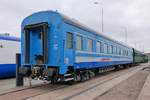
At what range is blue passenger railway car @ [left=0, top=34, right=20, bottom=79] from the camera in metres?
15.1

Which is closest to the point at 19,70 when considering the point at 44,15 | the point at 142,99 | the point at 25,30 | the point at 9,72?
the point at 25,30

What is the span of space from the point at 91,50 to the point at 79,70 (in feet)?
6.12

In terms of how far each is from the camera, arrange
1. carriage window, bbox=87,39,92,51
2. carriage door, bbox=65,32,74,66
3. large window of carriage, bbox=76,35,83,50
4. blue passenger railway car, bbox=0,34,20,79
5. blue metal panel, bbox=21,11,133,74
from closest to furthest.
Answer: blue metal panel, bbox=21,11,133,74
carriage door, bbox=65,32,74,66
large window of carriage, bbox=76,35,83,50
carriage window, bbox=87,39,92,51
blue passenger railway car, bbox=0,34,20,79

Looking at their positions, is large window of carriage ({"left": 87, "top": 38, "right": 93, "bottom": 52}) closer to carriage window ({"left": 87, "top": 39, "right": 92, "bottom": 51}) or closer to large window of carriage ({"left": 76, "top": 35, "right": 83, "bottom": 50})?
carriage window ({"left": 87, "top": 39, "right": 92, "bottom": 51})

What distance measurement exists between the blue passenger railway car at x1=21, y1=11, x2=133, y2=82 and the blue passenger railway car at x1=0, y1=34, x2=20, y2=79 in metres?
3.64

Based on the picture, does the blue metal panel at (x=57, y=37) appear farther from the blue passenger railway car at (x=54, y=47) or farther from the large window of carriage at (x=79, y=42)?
the large window of carriage at (x=79, y=42)

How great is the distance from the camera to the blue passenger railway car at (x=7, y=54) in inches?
593

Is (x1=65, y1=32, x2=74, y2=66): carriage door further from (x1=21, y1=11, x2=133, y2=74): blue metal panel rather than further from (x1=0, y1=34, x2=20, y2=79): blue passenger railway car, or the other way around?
(x1=0, y1=34, x2=20, y2=79): blue passenger railway car

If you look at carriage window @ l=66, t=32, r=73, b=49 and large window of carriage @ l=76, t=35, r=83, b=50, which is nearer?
carriage window @ l=66, t=32, r=73, b=49

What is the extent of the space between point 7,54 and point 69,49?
6.06 meters

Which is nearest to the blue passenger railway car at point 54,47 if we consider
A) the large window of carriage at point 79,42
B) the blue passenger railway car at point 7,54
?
the large window of carriage at point 79,42

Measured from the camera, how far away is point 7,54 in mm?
15508

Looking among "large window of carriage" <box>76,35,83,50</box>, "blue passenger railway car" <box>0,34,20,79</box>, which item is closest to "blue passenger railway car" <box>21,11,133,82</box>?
"large window of carriage" <box>76,35,83,50</box>

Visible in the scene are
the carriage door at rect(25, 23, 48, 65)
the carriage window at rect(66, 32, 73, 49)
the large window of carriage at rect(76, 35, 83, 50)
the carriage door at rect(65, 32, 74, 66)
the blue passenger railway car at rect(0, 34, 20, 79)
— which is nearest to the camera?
the carriage door at rect(65, 32, 74, 66)
